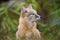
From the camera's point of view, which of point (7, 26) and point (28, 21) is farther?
point (7, 26)

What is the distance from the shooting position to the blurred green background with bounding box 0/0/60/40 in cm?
916

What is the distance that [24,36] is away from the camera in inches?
315

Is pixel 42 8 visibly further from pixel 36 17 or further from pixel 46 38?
pixel 36 17

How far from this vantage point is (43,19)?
10.5m

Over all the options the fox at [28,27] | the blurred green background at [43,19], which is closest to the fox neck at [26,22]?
the fox at [28,27]

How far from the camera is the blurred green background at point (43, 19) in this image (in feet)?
30.0

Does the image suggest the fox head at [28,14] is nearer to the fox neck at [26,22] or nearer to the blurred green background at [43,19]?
the fox neck at [26,22]

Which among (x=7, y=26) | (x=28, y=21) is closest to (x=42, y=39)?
(x=28, y=21)

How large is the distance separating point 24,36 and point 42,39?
32.4 inches

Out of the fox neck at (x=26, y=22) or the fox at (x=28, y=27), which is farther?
the fox neck at (x=26, y=22)

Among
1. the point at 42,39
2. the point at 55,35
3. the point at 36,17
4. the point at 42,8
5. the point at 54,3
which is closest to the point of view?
the point at 36,17

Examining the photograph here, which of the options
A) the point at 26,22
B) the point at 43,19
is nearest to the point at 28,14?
the point at 26,22

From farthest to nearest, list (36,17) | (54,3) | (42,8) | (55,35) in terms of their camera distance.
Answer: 1. (42,8)
2. (54,3)
3. (55,35)
4. (36,17)

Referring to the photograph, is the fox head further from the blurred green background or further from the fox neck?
the blurred green background
